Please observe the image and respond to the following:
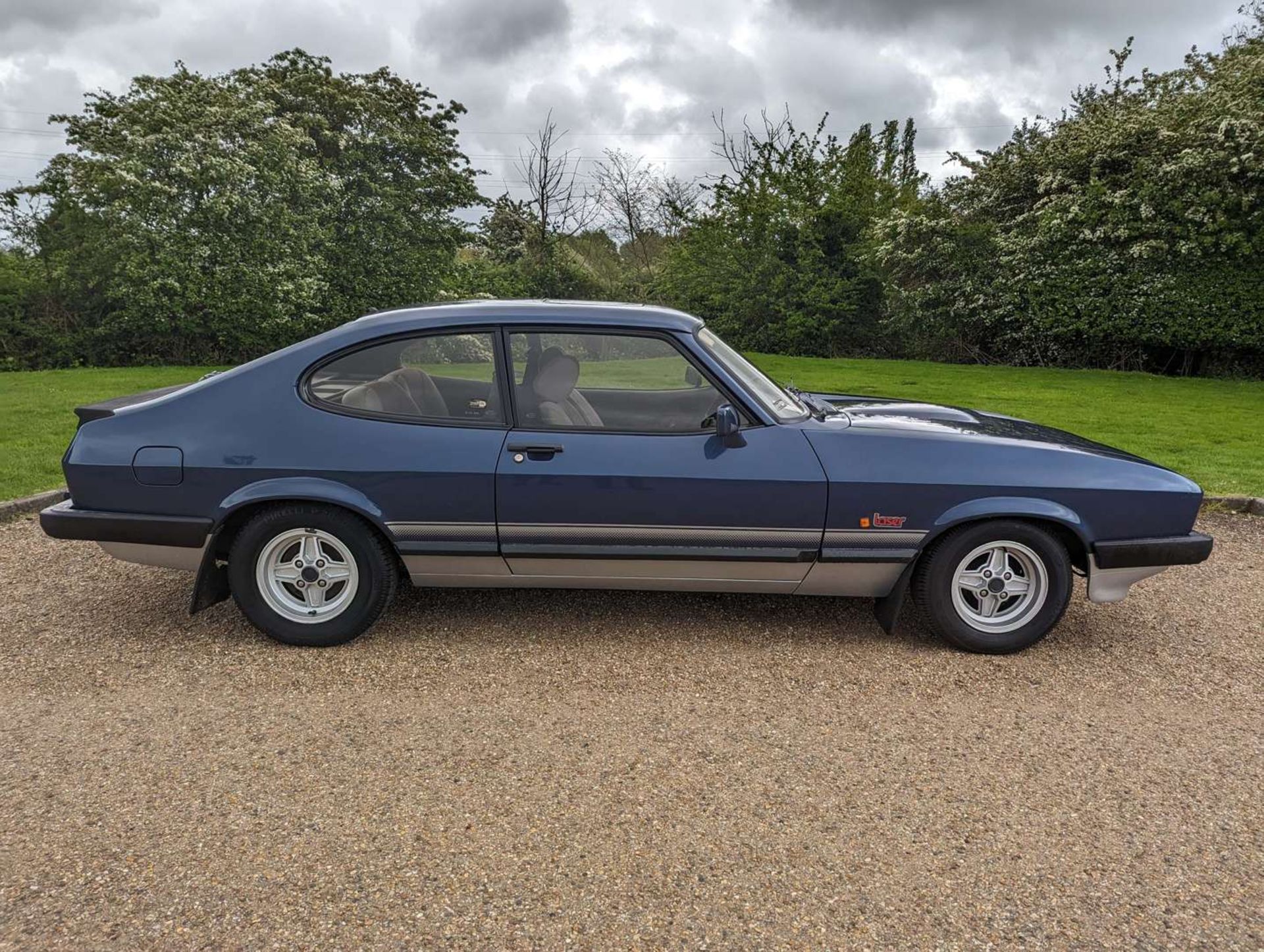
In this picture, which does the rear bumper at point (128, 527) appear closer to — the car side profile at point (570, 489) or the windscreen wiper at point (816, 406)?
the car side profile at point (570, 489)

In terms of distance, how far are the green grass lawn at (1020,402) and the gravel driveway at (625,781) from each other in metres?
1.48

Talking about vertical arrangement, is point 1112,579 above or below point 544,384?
below

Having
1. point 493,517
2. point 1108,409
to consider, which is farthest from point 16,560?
point 1108,409

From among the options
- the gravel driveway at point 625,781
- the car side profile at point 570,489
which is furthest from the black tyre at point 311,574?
the gravel driveway at point 625,781

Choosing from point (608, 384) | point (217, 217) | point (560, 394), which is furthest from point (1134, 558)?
point (217, 217)

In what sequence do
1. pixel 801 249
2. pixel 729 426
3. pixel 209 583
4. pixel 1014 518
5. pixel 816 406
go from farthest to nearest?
pixel 801 249 < pixel 816 406 < pixel 209 583 < pixel 1014 518 < pixel 729 426

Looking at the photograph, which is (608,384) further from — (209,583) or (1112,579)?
(1112,579)

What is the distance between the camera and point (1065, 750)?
2.97 meters

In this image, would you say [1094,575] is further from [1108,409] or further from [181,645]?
[1108,409]

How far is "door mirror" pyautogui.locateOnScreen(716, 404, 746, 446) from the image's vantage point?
11.3 ft

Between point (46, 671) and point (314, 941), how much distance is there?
2245 mm

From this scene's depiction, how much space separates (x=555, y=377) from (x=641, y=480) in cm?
63

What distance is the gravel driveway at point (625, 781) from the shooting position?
2160mm

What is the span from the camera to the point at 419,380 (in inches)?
146
